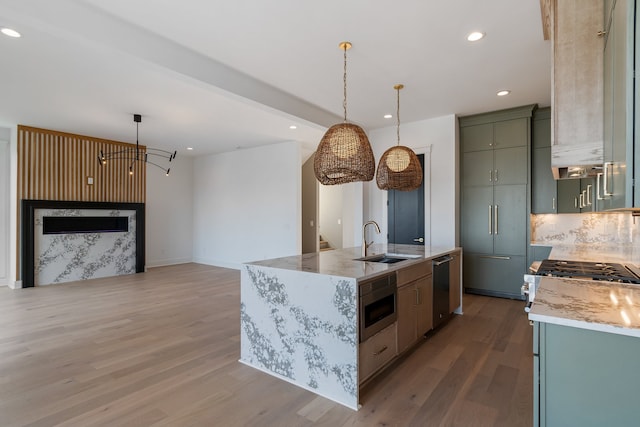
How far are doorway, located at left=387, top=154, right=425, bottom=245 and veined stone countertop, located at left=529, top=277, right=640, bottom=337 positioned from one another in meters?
3.46

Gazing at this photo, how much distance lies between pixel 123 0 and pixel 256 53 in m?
1.13

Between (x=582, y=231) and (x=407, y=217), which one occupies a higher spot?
(x=407, y=217)

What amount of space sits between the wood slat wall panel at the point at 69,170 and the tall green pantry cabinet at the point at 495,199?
6825 mm

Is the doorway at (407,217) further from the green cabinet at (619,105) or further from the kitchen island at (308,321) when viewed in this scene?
the green cabinet at (619,105)

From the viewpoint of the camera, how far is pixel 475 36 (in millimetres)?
2871

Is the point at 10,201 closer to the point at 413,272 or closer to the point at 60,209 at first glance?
the point at 60,209

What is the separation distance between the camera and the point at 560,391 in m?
1.24

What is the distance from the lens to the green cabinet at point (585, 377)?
1122mm

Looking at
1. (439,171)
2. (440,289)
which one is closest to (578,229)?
(439,171)

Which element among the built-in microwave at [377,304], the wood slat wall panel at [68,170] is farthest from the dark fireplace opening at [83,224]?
the built-in microwave at [377,304]

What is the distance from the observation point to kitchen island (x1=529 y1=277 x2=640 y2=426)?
112cm

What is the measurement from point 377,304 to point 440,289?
1455mm

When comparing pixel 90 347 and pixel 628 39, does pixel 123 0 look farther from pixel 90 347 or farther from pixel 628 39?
pixel 90 347

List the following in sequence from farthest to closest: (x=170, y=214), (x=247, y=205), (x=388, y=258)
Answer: (x=170, y=214) < (x=247, y=205) < (x=388, y=258)
